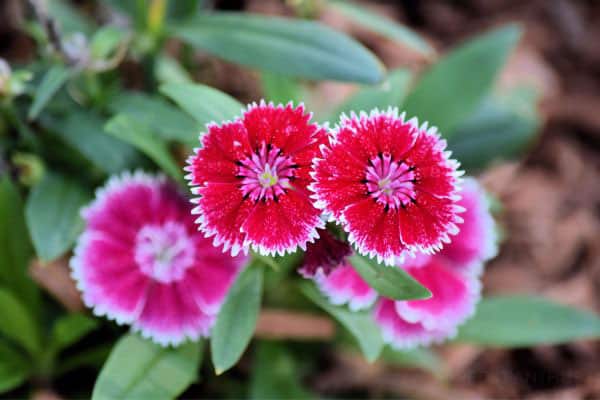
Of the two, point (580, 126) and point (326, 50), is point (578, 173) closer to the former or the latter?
point (580, 126)

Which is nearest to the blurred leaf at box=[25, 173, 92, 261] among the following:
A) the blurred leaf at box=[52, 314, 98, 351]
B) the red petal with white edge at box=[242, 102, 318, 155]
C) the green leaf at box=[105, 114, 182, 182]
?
the blurred leaf at box=[52, 314, 98, 351]

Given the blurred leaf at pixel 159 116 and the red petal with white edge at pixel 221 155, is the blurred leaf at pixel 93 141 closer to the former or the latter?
the blurred leaf at pixel 159 116

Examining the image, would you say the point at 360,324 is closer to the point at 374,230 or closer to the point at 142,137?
the point at 374,230

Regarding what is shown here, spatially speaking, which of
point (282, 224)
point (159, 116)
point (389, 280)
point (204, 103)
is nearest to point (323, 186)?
point (282, 224)

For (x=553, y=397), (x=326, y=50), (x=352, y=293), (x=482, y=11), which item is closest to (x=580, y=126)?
(x=482, y=11)

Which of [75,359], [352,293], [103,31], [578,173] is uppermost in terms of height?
[578,173]
